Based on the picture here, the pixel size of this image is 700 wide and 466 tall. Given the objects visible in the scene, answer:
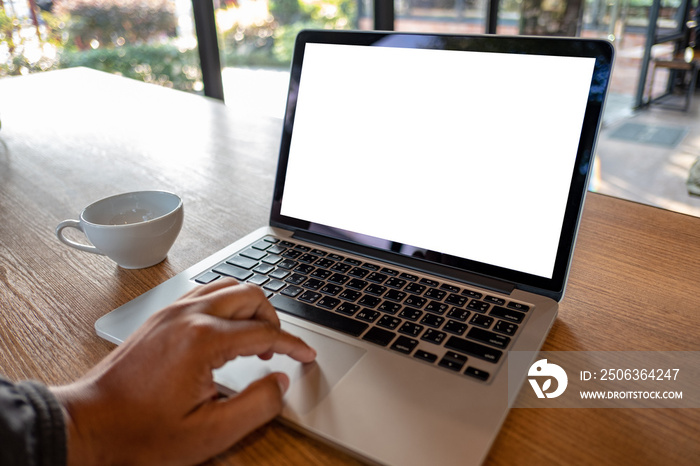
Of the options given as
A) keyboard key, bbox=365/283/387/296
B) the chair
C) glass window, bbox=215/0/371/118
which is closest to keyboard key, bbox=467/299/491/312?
keyboard key, bbox=365/283/387/296

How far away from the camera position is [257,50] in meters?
3.29

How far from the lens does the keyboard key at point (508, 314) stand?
56 centimetres

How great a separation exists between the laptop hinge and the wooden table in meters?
0.09

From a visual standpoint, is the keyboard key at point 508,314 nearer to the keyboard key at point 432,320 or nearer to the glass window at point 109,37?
the keyboard key at point 432,320

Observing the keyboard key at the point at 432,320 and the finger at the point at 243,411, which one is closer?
the finger at the point at 243,411

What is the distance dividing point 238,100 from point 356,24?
78 centimetres

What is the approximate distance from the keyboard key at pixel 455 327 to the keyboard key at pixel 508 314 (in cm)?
4

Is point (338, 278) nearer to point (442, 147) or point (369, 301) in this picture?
point (369, 301)

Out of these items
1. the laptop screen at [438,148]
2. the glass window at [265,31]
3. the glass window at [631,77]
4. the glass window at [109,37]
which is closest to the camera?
the laptop screen at [438,148]

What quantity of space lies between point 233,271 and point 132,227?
0.14 meters

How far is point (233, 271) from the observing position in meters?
0.68

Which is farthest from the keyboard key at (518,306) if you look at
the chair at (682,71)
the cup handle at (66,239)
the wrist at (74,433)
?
the chair at (682,71)

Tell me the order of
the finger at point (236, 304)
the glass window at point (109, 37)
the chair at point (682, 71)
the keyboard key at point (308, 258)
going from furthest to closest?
the chair at point (682, 71) < the glass window at point (109, 37) < the keyboard key at point (308, 258) < the finger at point (236, 304)

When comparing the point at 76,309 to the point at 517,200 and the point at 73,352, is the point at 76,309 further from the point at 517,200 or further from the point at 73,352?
the point at 517,200
